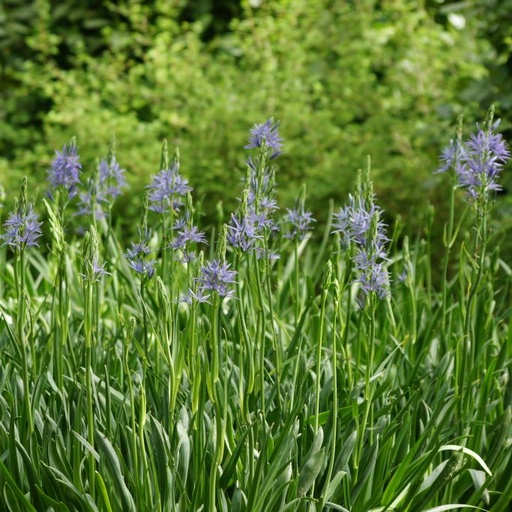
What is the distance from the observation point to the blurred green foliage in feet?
21.1

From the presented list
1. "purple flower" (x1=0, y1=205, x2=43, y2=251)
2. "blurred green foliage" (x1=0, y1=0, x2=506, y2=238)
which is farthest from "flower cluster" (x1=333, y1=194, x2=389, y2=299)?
"blurred green foliage" (x1=0, y1=0, x2=506, y2=238)

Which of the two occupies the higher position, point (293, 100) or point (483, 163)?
point (483, 163)

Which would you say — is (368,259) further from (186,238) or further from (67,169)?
(67,169)

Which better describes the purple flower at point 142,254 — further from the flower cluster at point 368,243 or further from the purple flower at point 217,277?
the flower cluster at point 368,243

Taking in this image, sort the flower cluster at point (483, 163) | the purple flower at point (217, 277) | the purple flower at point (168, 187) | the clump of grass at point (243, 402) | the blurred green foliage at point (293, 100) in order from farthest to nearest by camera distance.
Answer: the blurred green foliage at point (293, 100), the purple flower at point (168, 187), the flower cluster at point (483, 163), the clump of grass at point (243, 402), the purple flower at point (217, 277)

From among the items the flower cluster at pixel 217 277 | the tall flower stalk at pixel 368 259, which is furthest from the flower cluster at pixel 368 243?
the flower cluster at pixel 217 277

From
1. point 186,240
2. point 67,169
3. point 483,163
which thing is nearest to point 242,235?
point 186,240

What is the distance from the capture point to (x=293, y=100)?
6820mm

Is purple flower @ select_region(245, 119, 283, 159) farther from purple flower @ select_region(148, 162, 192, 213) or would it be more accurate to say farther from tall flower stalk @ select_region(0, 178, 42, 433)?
tall flower stalk @ select_region(0, 178, 42, 433)

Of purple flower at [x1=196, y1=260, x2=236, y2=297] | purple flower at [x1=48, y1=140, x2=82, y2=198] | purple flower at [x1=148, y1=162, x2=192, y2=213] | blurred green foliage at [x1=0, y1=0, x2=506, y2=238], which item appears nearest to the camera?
purple flower at [x1=196, y1=260, x2=236, y2=297]

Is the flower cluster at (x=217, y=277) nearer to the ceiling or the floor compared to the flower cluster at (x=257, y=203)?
nearer to the floor

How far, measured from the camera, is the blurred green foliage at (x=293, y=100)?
21.1ft

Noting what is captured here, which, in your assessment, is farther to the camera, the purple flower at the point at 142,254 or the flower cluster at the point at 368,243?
the purple flower at the point at 142,254

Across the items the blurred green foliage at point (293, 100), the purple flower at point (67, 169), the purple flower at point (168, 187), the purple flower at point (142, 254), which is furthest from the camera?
the blurred green foliage at point (293, 100)
